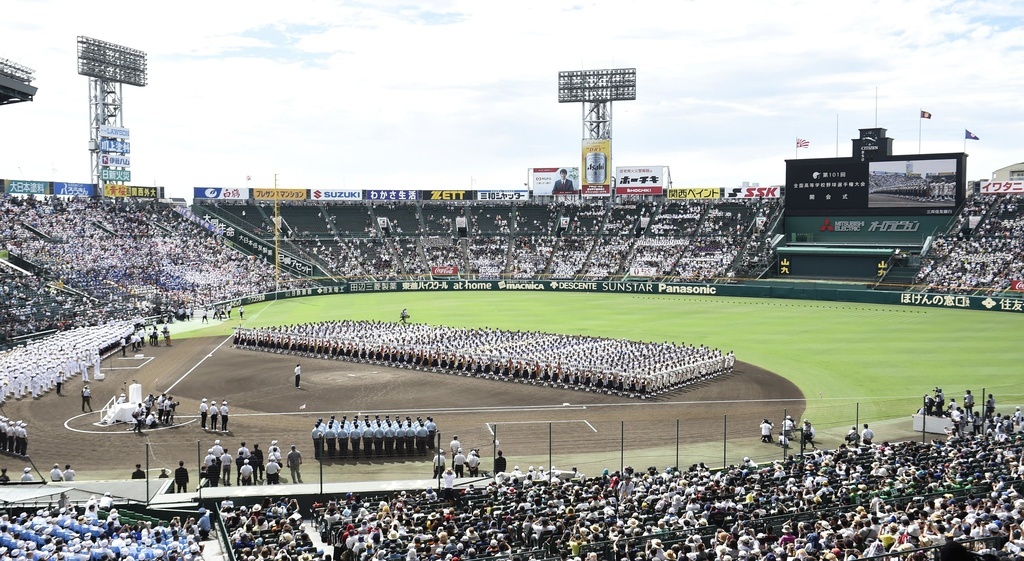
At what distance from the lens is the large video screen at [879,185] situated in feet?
244

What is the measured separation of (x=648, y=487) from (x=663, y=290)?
61.2 meters

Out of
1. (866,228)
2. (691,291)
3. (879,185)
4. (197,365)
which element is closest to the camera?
(197,365)

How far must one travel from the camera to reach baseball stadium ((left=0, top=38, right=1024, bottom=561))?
50.2ft

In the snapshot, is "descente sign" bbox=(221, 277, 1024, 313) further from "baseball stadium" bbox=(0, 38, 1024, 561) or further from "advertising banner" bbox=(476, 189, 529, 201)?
"advertising banner" bbox=(476, 189, 529, 201)

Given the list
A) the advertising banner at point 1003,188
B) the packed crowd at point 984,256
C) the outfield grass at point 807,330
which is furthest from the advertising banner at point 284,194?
the advertising banner at point 1003,188

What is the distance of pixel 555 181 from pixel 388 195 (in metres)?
20.1

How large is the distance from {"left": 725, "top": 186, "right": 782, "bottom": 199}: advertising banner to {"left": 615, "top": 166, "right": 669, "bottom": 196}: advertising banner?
771cm

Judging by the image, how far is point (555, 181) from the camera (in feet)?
322

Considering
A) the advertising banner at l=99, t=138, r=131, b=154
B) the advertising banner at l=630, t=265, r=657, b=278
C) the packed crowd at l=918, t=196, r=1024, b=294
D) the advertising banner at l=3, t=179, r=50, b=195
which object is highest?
the advertising banner at l=99, t=138, r=131, b=154

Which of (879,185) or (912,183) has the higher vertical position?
(912,183)

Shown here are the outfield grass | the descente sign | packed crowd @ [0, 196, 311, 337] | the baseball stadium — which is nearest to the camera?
the baseball stadium

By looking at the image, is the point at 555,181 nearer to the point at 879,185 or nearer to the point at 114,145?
the point at 879,185

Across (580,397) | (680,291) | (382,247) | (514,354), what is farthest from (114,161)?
(580,397)

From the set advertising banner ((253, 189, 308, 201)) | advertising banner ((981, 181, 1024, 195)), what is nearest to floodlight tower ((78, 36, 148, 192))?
advertising banner ((253, 189, 308, 201))
